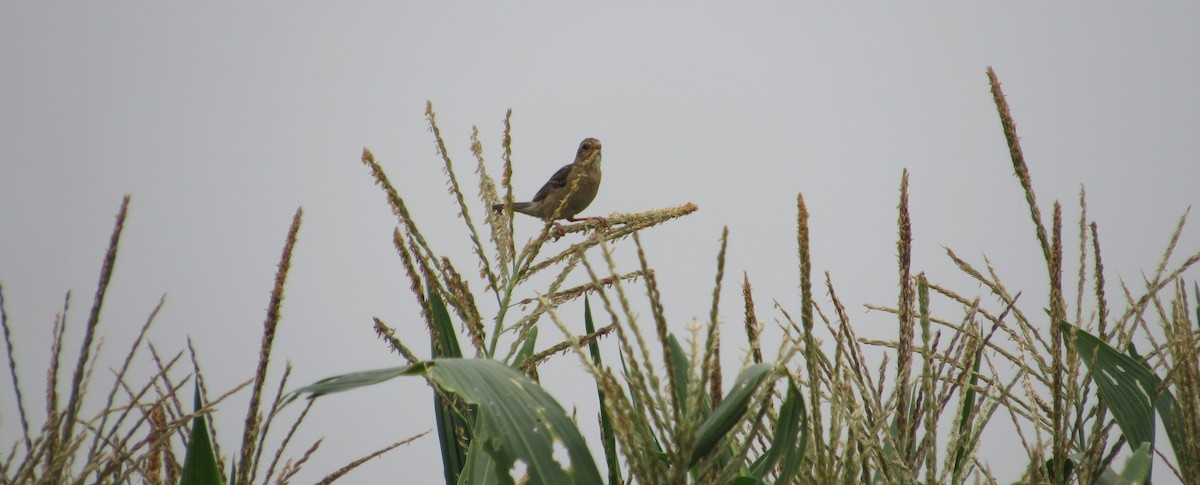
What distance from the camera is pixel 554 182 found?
6332 millimetres

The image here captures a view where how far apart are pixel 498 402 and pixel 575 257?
1.74ft

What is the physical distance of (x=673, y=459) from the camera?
0.85 metres

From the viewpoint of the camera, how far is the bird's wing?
6211 millimetres

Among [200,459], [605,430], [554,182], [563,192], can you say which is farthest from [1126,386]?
[554,182]

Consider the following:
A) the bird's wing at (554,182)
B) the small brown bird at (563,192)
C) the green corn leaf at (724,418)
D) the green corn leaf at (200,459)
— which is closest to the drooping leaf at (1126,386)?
the green corn leaf at (724,418)

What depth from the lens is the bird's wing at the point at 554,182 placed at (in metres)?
6.21

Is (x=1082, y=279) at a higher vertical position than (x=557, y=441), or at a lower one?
higher

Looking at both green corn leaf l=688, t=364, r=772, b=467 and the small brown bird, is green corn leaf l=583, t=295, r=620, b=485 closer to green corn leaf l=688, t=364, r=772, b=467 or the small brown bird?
green corn leaf l=688, t=364, r=772, b=467

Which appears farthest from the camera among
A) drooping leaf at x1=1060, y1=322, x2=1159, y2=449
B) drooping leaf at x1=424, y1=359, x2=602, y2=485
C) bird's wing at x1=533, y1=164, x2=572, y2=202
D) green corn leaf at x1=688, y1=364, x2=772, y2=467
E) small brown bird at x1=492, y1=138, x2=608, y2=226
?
bird's wing at x1=533, y1=164, x2=572, y2=202

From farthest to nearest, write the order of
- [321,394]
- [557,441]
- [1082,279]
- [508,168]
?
1. [508,168]
2. [1082,279]
3. [557,441]
4. [321,394]

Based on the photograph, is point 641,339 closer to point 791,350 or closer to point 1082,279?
point 791,350

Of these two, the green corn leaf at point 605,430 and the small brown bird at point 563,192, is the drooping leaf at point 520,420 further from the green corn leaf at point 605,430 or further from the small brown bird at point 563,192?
the small brown bird at point 563,192

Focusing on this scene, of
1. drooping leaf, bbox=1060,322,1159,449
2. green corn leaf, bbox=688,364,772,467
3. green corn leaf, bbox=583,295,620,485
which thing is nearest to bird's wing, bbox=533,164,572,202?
green corn leaf, bbox=583,295,620,485

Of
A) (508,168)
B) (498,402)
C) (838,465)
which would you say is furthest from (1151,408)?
(508,168)
